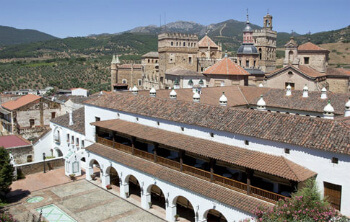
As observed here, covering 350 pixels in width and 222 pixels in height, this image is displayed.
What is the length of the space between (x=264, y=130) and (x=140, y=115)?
757cm

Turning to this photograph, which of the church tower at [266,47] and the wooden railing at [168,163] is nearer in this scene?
the wooden railing at [168,163]

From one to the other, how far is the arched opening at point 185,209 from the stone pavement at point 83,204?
1.28 metres

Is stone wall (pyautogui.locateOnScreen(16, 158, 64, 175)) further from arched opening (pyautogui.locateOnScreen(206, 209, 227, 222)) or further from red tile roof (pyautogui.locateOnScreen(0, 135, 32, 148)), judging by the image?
arched opening (pyautogui.locateOnScreen(206, 209, 227, 222))

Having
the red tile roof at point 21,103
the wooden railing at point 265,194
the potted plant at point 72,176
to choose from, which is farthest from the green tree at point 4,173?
the wooden railing at point 265,194

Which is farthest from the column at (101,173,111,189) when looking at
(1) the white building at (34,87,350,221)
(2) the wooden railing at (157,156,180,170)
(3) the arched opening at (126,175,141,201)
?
(2) the wooden railing at (157,156,180,170)

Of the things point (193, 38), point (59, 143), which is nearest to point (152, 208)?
point (59, 143)

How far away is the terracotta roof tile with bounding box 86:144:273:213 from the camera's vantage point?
42.0 ft

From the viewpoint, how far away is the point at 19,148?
87.1ft

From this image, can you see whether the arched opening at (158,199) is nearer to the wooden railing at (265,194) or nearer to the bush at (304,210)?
the wooden railing at (265,194)

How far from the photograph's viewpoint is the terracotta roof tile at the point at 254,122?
1198 cm

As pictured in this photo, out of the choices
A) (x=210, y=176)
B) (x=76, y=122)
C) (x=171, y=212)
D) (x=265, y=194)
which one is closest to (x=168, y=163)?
(x=171, y=212)

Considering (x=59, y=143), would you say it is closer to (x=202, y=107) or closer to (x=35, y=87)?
(x=202, y=107)

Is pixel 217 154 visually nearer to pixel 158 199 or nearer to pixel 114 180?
pixel 158 199

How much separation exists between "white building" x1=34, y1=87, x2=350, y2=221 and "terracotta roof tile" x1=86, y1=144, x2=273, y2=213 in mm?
40
